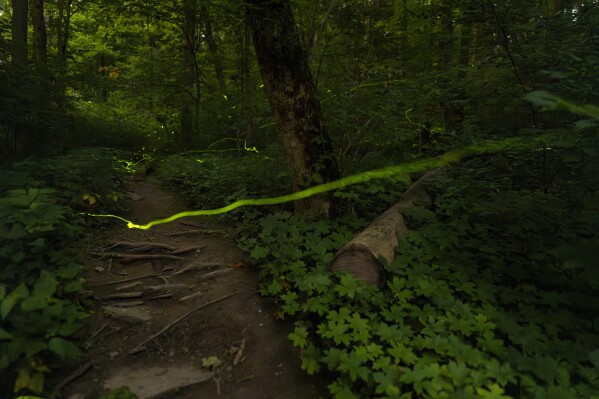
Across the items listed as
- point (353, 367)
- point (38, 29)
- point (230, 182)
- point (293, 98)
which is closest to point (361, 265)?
point (353, 367)

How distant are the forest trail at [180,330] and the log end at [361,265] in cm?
83

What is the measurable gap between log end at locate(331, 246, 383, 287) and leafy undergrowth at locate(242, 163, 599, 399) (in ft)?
0.38

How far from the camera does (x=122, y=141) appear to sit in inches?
485

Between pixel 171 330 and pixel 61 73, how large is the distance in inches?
281

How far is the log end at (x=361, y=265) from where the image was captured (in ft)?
11.3

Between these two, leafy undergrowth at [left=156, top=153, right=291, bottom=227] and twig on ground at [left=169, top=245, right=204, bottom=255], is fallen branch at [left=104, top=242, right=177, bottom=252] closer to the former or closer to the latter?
twig on ground at [left=169, top=245, right=204, bottom=255]

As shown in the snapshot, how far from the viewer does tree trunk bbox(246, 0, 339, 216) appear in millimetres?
4379

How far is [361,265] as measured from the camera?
3.49m

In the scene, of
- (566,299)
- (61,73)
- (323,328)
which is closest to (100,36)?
(61,73)

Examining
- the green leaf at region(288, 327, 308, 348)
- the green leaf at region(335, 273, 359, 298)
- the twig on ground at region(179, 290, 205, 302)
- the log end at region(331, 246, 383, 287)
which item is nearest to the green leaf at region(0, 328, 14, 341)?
the twig on ground at region(179, 290, 205, 302)

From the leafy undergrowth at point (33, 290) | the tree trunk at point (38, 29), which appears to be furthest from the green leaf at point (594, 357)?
the tree trunk at point (38, 29)

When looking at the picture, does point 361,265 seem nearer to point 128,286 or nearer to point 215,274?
point 215,274

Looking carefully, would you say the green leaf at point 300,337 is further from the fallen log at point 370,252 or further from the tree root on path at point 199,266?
the tree root on path at point 199,266

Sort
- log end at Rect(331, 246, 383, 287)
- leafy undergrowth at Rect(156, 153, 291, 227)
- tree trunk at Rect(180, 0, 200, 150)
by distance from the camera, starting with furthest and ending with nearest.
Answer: tree trunk at Rect(180, 0, 200, 150), leafy undergrowth at Rect(156, 153, 291, 227), log end at Rect(331, 246, 383, 287)
